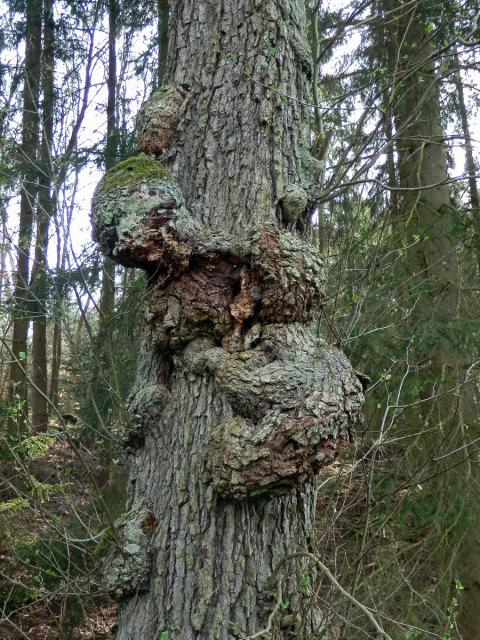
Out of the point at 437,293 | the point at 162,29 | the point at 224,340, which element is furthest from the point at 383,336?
the point at 162,29

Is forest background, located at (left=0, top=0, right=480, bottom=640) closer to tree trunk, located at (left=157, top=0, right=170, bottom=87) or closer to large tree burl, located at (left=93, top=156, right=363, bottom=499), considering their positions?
tree trunk, located at (left=157, top=0, right=170, bottom=87)

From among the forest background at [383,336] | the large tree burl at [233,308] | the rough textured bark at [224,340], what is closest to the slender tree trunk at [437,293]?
the forest background at [383,336]

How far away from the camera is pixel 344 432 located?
1.88 metres

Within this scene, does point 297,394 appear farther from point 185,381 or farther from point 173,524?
point 173,524

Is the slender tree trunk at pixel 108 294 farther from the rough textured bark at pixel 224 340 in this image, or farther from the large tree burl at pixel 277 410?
the large tree burl at pixel 277 410

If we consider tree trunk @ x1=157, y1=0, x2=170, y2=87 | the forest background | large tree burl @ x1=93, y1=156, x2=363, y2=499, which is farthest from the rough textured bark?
tree trunk @ x1=157, y1=0, x2=170, y2=87

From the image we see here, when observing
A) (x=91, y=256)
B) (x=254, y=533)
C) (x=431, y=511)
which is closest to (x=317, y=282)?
(x=254, y=533)

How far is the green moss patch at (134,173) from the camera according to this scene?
2.13 metres

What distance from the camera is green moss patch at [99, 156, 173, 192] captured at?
2.13 meters

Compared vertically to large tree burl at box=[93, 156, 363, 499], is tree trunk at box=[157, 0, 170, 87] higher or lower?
higher

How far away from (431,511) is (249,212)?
409 cm

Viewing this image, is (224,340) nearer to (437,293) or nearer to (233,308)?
(233,308)

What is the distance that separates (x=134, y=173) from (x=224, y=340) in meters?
0.71

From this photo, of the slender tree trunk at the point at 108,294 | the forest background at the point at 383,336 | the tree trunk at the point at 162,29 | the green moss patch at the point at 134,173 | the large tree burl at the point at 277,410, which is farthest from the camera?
the tree trunk at the point at 162,29
